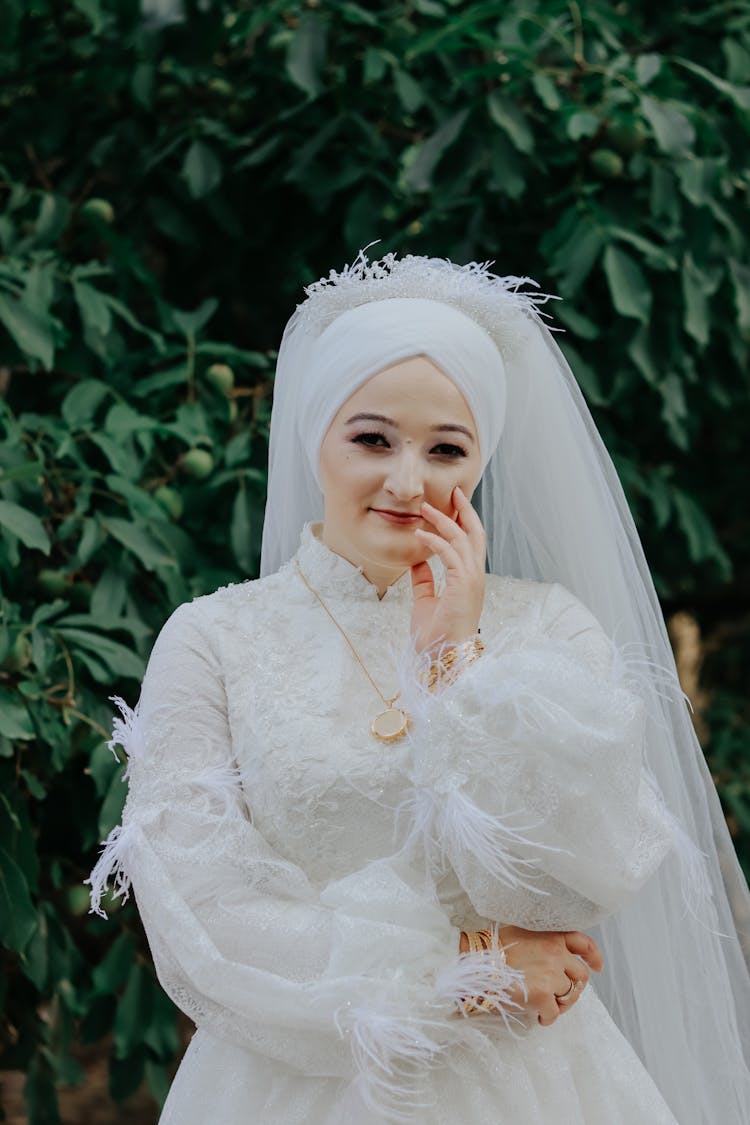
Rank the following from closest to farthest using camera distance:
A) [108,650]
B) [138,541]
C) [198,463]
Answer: [108,650], [138,541], [198,463]

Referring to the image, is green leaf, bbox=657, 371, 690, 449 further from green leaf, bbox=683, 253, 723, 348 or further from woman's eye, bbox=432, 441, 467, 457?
woman's eye, bbox=432, 441, 467, 457

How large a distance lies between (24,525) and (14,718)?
1.02ft

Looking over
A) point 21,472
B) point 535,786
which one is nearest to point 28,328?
point 21,472

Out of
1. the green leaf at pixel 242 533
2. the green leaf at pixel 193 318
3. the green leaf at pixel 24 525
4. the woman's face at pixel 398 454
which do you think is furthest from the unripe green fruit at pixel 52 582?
the woman's face at pixel 398 454

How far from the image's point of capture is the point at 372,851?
1.76 m

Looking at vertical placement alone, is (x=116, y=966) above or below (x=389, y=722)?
below

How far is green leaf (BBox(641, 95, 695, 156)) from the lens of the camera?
9.64 feet

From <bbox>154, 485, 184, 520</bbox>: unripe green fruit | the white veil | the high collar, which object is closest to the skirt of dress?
the white veil

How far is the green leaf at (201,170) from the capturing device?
3143 millimetres

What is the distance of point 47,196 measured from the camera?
307 cm

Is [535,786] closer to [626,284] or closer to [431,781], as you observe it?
[431,781]

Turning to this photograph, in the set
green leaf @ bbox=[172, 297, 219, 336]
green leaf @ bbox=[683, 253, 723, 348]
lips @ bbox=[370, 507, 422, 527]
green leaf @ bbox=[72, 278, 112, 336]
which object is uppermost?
green leaf @ bbox=[683, 253, 723, 348]

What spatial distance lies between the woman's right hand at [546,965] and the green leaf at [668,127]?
1.76 metres

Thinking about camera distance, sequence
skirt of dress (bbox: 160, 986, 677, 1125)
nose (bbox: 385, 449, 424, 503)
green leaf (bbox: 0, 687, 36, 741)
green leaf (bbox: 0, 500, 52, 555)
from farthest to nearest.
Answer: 1. green leaf (bbox: 0, 500, 52, 555)
2. green leaf (bbox: 0, 687, 36, 741)
3. nose (bbox: 385, 449, 424, 503)
4. skirt of dress (bbox: 160, 986, 677, 1125)
